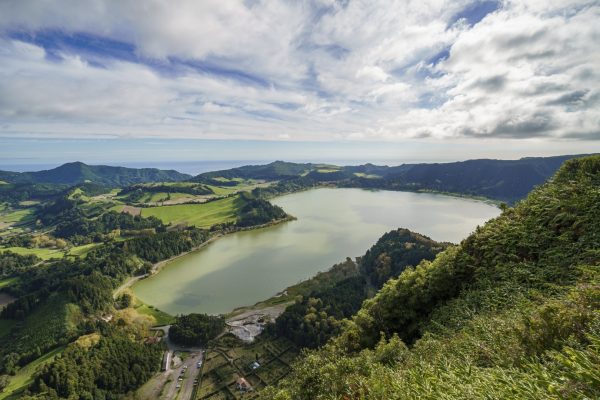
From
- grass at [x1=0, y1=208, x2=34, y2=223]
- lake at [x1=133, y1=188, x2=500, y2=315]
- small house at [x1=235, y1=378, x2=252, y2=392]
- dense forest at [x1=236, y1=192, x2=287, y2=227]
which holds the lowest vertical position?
grass at [x1=0, y1=208, x2=34, y2=223]

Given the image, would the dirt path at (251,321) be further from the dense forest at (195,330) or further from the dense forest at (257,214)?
the dense forest at (257,214)

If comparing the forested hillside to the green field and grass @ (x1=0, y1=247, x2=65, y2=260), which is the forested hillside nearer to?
the green field

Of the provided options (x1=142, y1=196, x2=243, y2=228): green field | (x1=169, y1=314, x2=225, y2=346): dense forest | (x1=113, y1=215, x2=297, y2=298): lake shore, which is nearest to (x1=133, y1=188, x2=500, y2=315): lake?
(x1=113, y1=215, x2=297, y2=298): lake shore

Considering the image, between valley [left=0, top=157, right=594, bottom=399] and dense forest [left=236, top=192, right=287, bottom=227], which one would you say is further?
dense forest [left=236, top=192, right=287, bottom=227]

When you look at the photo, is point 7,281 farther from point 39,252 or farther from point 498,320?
point 498,320

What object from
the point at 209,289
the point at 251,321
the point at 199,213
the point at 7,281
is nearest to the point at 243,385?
the point at 251,321

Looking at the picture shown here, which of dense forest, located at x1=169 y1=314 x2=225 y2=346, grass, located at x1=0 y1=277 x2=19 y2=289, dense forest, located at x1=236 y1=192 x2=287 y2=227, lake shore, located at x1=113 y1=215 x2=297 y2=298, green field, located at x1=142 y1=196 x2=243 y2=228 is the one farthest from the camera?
green field, located at x1=142 y1=196 x2=243 y2=228

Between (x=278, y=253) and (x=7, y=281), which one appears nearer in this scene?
(x=7, y=281)

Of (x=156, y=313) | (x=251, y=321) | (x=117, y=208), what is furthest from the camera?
(x=117, y=208)
